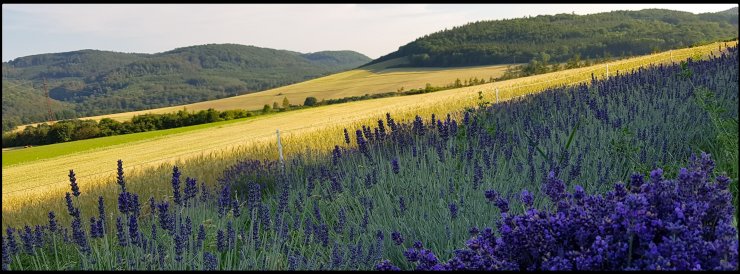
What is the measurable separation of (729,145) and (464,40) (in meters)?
115

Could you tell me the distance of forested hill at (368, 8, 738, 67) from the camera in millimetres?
70438

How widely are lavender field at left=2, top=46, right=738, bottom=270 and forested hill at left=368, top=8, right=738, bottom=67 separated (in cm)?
6085

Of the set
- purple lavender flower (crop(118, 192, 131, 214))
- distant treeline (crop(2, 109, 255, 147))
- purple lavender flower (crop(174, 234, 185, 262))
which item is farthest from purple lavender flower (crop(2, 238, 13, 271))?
distant treeline (crop(2, 109, 255, 147))

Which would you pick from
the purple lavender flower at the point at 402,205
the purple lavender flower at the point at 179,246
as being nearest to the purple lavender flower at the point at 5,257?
the purple lavender flower at the point at 179,246

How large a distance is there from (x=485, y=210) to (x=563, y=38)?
349 feet

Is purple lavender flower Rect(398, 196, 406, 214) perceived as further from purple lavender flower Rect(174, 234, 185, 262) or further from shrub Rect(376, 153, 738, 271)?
shrub Rect(376, 153, 738, 271)

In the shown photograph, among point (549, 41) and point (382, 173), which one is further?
point (549, 41)

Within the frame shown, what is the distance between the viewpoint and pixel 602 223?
2.05 m

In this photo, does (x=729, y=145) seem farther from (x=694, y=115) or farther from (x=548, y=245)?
(x=548, y=245)

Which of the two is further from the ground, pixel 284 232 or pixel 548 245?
A: pixel 548 245

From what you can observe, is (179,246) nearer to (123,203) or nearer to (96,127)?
(123,203)

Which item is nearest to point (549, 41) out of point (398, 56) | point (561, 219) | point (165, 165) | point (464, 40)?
point (464, 40)

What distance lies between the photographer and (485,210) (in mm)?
4172

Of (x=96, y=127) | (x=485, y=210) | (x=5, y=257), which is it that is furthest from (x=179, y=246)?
(x=96, y=127)
